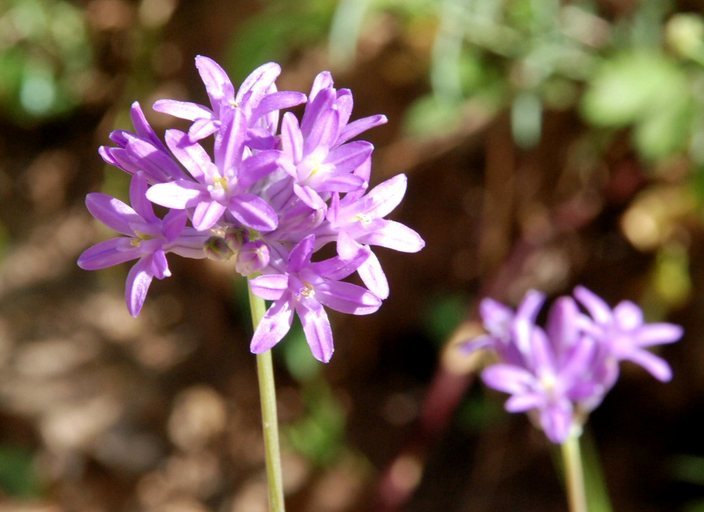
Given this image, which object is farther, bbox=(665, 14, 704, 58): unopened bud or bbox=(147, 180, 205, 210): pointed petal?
bbox=(665, 14, 704, 58): unopened bud

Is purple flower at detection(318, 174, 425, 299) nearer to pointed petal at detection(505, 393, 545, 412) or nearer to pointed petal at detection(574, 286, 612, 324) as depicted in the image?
pointed petal at detection(505, 393, 545, 412)

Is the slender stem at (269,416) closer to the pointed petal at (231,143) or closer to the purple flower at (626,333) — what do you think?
the pointed petal at (231,143)

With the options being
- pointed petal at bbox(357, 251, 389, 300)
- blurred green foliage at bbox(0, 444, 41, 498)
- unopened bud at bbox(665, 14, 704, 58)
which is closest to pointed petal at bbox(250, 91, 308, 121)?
pointed petal at bbox(357, 251, 389, 300)

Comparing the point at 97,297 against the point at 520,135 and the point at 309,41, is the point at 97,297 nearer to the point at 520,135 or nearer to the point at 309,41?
the point at 309,41

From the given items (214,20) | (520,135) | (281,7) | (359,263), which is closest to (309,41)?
(281,7)

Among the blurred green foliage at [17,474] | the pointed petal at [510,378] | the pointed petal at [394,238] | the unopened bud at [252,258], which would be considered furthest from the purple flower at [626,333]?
the blurred green foliage at [17,474]

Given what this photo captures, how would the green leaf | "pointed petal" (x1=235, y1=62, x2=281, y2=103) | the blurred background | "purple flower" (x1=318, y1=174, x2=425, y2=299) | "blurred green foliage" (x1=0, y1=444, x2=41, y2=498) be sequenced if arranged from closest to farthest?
"purple flower" (x1=318, y1=174, x2=425, y2=299) < "pointed petal" (x1=235, y1=62, x2=281, y2=103) < the green leaf < the blurred background < "blurred green foliage" (x1=0, y1=444, x2=41, y2=498)
